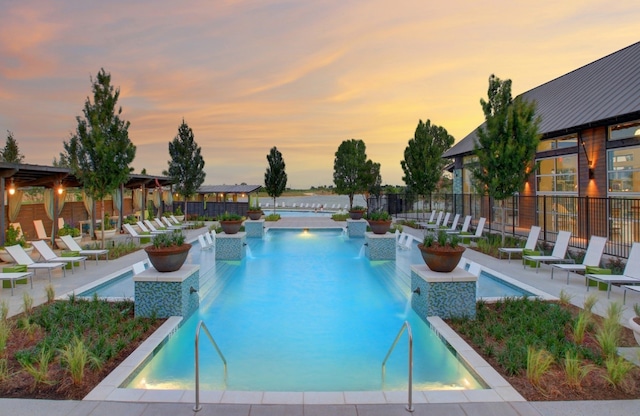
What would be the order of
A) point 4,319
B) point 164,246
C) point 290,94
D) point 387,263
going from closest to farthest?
point 4,319, point 164,246, point 387,263, point 290,94

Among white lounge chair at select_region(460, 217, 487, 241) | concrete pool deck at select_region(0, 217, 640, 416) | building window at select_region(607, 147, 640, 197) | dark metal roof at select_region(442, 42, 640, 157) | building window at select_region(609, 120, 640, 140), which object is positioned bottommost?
concrete pool deck at select_region(0, 217, 640, 416)

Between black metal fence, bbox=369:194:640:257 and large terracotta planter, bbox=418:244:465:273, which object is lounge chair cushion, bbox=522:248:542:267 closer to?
black metal fence, bbox=369:194:640:257

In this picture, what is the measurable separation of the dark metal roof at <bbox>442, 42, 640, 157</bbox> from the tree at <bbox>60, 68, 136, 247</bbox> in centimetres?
1301

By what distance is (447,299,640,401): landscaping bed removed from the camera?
13.0 feet

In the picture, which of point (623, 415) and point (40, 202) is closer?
point (623, 415)

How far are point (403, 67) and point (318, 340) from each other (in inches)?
621

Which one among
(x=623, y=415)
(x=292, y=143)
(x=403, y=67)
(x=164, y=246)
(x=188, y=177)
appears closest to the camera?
(x=623, y=415)

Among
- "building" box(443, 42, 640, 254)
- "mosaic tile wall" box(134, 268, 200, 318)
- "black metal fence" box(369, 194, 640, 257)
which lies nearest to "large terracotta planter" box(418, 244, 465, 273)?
"mosaic tile wall" box(134, 268, 200, 318)

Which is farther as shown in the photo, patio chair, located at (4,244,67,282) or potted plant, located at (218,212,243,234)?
potted plant, located at (218,212,243,234)

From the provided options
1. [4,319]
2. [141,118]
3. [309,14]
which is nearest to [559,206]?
[309,14]

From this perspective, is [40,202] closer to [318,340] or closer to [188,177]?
[188,177]

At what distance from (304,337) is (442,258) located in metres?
2.77

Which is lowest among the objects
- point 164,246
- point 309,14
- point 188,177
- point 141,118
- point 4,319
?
point 4,319

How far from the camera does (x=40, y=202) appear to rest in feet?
60.3
